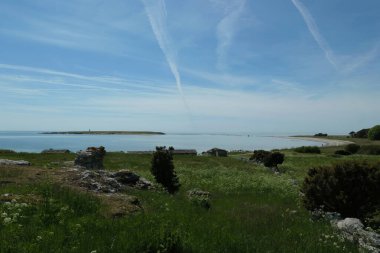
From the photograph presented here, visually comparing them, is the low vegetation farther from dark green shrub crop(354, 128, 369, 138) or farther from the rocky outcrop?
dark green shrub crop(354, 128, 369, 138)

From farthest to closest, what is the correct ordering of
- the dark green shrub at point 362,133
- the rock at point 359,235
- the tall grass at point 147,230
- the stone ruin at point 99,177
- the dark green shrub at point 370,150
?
the dark green shrub at point 362,133, the dark green shrub at point 370,150, the stone ruin at point 99,177, the rock at point 359,235, the tall grass at point 147,230

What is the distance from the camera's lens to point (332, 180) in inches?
687

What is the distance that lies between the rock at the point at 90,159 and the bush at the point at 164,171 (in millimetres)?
7714

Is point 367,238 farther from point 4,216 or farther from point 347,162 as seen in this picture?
point 4,216

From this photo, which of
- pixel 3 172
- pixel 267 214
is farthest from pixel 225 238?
pixel 3 172

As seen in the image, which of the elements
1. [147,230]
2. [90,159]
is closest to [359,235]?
[147,230]

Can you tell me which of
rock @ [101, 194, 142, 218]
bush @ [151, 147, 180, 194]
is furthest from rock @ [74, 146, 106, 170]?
rock @ [101, 194, 142, 218]

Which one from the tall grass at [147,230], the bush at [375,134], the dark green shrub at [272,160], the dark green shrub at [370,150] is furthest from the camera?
the bush at [375,134]

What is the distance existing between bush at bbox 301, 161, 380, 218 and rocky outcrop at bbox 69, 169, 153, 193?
8816mm

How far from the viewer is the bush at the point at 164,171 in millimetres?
25156

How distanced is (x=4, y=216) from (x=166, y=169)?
16.5 metres

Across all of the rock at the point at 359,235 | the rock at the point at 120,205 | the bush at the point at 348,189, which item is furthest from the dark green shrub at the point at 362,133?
the rock at the point at 120,205

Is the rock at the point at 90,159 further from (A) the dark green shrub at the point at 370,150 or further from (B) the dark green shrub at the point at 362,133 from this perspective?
(B) the dark green shrub at the point at 362,133

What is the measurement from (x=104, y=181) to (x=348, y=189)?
10.5 m
